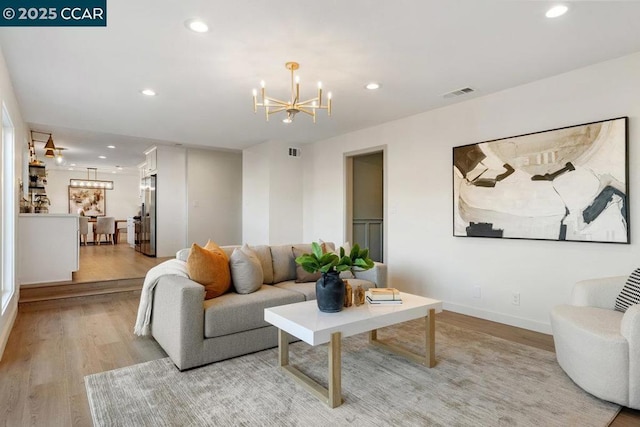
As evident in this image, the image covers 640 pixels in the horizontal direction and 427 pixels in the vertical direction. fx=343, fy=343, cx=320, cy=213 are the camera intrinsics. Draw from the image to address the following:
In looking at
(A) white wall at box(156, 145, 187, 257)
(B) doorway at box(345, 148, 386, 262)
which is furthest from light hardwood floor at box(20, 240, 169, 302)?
(B) doorway at box(345, 148, 386, 262)

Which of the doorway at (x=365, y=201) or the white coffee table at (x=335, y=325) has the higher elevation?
the doorway at (x=365, y=201)

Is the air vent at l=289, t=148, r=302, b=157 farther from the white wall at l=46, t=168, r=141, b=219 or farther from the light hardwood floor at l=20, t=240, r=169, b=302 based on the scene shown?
the white wall at l=46, t=168, r=141, b=219

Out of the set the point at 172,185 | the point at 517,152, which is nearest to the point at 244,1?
the point at 517,152

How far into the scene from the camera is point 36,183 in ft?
22.4

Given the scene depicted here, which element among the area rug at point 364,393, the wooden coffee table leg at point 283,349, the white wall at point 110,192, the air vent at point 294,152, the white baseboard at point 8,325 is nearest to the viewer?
the area rug at point 364,393

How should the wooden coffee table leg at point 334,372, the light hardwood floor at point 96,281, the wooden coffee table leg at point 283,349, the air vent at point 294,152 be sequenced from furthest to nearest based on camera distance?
the air vent at point 294,152, the light hardwood floor at point 96,281, the wooden coffee table leg at point 283,349, the wooden coffee table leg at point 334,372

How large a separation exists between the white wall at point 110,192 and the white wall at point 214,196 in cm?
506

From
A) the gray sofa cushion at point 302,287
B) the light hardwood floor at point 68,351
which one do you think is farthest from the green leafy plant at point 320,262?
the light hardwood floor at point 68,351

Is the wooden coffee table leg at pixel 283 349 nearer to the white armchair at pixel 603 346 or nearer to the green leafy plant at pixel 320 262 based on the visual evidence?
the green leafy plant at pixel 320 262

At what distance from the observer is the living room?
277cm

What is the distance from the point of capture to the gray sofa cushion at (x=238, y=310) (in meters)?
2.55

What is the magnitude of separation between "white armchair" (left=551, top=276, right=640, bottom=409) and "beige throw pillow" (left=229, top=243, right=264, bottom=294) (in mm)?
2319

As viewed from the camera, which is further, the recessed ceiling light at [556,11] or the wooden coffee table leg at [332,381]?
the recessed ceiling light at [556,11]

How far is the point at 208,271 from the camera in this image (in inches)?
111
